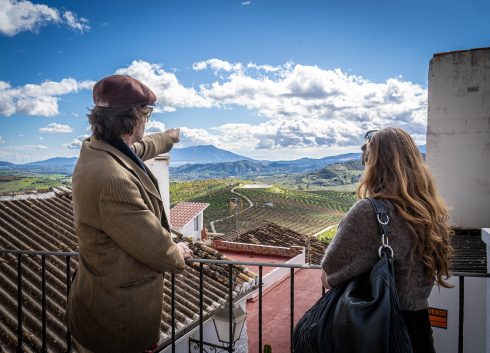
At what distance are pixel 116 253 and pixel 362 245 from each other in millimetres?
1050

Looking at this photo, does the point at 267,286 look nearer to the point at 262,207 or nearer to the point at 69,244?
the point at 69,244

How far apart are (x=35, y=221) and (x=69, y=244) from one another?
103 cm

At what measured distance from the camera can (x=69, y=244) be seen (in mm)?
6781

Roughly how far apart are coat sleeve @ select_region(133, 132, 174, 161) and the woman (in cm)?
130

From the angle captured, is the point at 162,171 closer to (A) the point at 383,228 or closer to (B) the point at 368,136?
(B) the point at 368,136

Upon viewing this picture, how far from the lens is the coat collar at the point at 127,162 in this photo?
171 cm

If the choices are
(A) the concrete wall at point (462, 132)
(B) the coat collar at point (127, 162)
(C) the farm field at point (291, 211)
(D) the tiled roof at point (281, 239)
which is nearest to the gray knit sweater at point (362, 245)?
(B) the coat collar at point (127, 162)

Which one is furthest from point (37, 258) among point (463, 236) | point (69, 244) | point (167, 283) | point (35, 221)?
point (463, 236)

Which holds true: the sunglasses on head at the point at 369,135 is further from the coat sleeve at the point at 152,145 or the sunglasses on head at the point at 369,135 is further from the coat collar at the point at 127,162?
the coat sleeve at the point at 152,145

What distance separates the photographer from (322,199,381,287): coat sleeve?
1600mm

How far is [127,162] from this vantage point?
173 cm

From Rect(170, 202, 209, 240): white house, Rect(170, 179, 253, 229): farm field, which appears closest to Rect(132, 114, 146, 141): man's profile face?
Rect(170, 202, 209, 240): white house

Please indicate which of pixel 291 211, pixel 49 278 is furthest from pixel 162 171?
pixel 291 211

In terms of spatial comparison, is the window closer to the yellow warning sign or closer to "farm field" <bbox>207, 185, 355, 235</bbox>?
"farm field" <bbox>207, 185, 355, 235</bbox>
